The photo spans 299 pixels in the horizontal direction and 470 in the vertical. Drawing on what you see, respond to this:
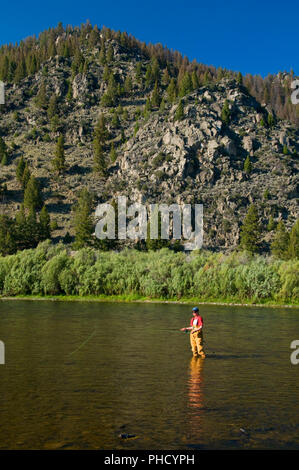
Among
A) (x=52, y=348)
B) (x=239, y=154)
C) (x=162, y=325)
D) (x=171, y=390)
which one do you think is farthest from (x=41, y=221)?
(x=171, y=390)

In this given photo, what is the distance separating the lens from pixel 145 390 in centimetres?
1652

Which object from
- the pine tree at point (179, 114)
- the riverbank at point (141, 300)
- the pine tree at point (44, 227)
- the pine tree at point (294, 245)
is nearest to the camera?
the riverbank at point (141, 300)

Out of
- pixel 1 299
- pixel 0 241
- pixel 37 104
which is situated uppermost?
pixel 37 104

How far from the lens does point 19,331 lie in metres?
30.8

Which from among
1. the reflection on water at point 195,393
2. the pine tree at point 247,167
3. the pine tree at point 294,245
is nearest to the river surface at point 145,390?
the reflection on water at point 195,393

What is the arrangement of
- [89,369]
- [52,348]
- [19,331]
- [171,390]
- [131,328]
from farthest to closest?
[131,328] → [19,331] → [52,348] → [89,369] → [171,390]

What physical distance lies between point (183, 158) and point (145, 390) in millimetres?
126411

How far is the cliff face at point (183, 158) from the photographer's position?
12950 centimetres

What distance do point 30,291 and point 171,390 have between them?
2098 inches

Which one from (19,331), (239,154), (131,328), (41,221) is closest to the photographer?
(19,331)

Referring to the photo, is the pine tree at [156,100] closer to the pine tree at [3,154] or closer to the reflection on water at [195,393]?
the pine tree at [3,154]

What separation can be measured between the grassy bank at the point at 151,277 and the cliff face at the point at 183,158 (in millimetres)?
53422

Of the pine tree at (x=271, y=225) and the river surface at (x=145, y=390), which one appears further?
the pine tree at (x=271, y=225)

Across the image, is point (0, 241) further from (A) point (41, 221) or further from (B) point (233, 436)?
(B) point (233, 436)
